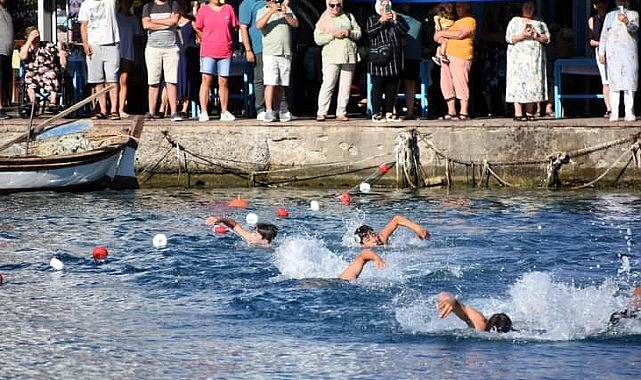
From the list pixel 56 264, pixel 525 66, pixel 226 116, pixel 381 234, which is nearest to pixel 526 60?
pixel 525 66

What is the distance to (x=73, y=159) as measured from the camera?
71.8 feet

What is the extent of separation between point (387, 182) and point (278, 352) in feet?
33.4

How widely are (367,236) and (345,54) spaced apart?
221 inches

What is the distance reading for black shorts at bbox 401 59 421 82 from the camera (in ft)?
74.7

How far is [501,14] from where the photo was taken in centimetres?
2438

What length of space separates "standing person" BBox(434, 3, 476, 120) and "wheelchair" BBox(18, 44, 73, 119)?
6284 millimetres

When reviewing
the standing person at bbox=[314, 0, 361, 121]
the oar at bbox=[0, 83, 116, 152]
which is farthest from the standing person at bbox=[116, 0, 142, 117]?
the standing person at bbox=[314, 0, 361, 121]

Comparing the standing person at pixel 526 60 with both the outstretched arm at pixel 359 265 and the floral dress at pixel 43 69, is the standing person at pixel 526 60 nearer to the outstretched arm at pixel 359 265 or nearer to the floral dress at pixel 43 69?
the floral dress at pixel 43 69

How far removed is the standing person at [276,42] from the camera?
72.9ft

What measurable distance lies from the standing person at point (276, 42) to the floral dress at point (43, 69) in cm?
379

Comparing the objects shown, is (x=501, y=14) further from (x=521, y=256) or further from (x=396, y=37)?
(x=521, y=256)

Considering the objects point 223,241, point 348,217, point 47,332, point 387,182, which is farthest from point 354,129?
point 47,332

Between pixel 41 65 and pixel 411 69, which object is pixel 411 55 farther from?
pixel 41 65

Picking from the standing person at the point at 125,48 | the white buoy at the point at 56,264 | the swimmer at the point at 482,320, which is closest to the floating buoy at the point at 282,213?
the white buoy at the point at 56,264
